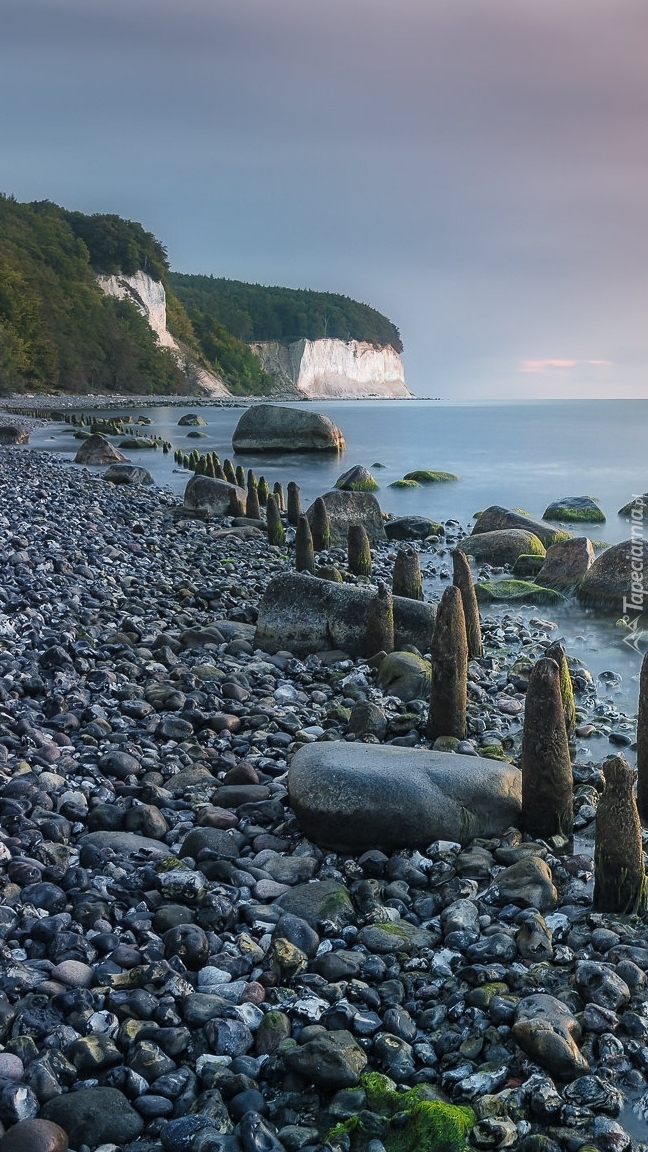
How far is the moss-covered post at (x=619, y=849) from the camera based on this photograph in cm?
546

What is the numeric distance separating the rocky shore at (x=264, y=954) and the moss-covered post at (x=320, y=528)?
1071 cm

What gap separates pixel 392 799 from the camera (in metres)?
6.19

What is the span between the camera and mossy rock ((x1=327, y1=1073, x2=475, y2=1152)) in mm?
3668

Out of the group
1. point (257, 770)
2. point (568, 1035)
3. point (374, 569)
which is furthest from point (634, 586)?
point (568, 1035)

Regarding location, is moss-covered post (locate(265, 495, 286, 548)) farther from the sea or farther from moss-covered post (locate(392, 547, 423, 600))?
moss-covered post (locate(392, 547, 423, 600))

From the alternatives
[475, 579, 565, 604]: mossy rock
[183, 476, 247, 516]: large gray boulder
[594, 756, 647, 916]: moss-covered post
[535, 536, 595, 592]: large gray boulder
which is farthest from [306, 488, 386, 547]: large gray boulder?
[594, 756, 647, 916]: moss-covered post

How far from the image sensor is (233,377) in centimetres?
15162

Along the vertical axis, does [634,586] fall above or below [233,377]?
below

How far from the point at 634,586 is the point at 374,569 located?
5028 mm

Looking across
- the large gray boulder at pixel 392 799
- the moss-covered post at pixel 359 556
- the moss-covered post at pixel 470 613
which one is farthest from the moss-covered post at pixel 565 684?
the moss-covered post at pixel 359 556

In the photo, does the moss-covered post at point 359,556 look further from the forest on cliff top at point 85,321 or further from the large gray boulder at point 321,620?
the forest on cliff top at point 85,321

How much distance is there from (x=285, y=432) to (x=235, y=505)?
73.0ft

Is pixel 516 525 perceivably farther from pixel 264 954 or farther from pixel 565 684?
pixel 264 954

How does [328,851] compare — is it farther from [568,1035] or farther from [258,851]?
[568,1035]
